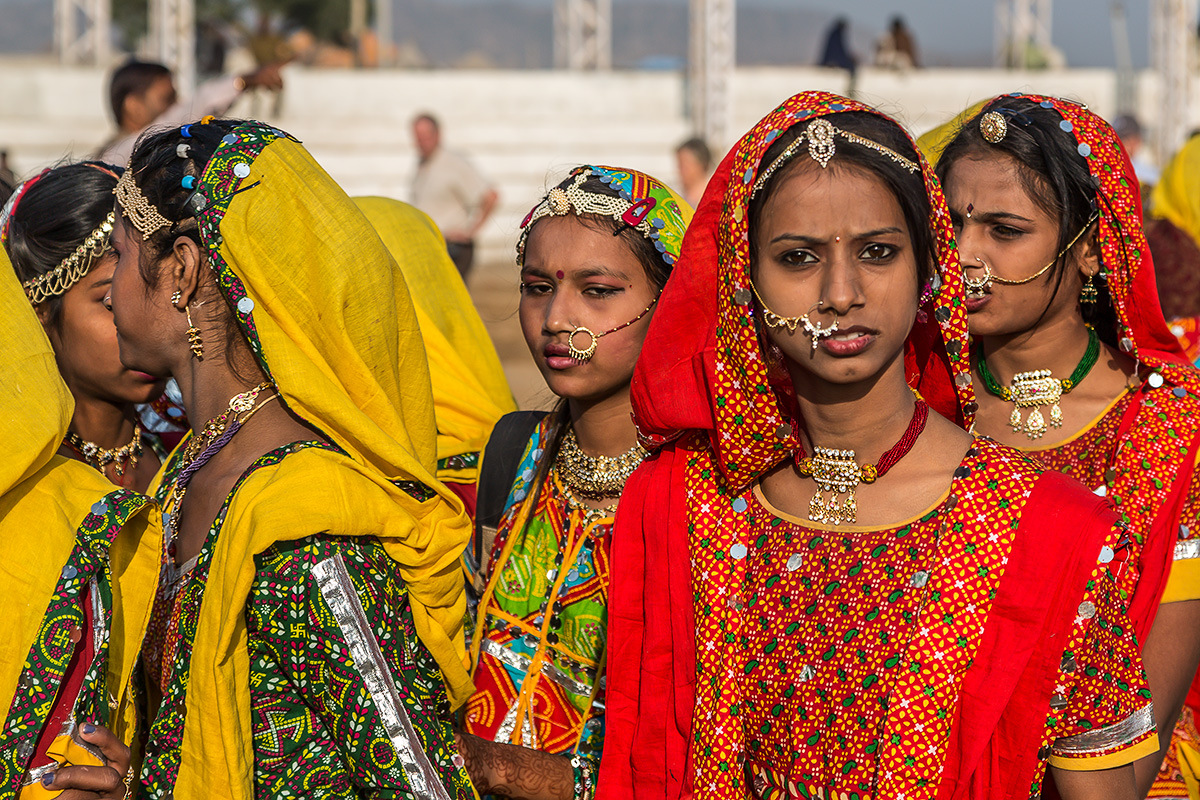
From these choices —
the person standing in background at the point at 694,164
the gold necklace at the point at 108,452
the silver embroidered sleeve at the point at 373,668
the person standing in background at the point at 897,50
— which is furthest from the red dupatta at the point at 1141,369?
the person standing in background at the point at 897,50

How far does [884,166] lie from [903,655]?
792 millimetres

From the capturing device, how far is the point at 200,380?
223 centimetres

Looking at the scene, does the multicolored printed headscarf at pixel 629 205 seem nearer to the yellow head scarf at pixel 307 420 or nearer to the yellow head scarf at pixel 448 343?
the yellow head scarf at pixel 307 420

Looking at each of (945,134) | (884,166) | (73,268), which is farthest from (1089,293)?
(73,268)

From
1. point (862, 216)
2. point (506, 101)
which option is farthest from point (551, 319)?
point (506, 101)

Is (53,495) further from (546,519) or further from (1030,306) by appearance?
(1030,306)

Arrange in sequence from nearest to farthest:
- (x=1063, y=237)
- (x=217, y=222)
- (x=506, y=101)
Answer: (x=217, y=222), (x=1063, y=237), (x=506, y=101)

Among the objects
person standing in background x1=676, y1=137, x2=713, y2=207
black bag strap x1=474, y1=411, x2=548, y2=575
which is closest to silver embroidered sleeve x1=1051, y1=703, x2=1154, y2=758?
black bag strap x1=474, y1=411, x2=548, y2=575

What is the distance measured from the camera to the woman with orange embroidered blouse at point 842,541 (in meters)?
1.81

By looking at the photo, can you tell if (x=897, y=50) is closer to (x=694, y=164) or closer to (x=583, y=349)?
(x=694, y=164)

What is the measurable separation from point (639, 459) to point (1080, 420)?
1.01 m

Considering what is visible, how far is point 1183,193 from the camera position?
554 centimetres

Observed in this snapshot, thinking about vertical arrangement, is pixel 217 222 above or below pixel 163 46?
below

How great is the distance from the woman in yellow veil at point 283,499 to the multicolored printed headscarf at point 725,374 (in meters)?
0.46
